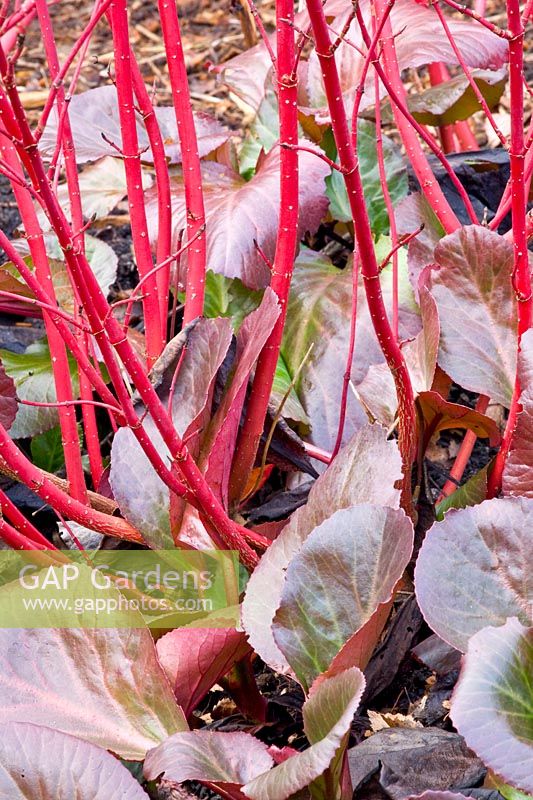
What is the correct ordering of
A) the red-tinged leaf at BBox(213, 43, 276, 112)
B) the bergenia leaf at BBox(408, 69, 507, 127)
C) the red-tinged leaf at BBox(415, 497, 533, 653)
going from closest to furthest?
the red-tinged leaf at BBox(415, 497, 533, 653)
the bergenia leaf at BBox(408, 69, 507, 127)
the red-tinged leaf at BBox(213, 43, 276, 112)

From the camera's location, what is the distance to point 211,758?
73cm

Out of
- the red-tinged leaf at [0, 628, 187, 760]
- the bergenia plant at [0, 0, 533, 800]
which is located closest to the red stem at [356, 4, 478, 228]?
the bergenia plant at [0, 0, 533, 800]

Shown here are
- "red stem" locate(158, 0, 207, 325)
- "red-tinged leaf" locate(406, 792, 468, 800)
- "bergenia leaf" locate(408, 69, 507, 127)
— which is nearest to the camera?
"red-tinged leaf" locate(406, 792, 468, 800)

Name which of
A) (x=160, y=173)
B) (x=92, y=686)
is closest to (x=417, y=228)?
(x=160, y=173)

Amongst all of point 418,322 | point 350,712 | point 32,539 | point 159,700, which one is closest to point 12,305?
point 32,539

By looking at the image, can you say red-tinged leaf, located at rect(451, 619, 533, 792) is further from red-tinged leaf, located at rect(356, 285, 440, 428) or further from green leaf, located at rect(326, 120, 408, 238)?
green leaf, located at rect(326, 120, 408, 238)

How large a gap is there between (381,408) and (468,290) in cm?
17

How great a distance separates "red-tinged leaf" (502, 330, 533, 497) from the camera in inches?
33.4

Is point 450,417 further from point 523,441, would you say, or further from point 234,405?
point 234,405

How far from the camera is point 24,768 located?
0.70 m

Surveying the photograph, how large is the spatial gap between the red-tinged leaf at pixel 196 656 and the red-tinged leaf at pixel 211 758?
0.07 m

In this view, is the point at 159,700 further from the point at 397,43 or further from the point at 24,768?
the point at 397,43

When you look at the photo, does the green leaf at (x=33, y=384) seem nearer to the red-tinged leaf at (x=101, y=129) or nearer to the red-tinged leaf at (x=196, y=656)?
the red-tinged leaf at (x=101, y=129)

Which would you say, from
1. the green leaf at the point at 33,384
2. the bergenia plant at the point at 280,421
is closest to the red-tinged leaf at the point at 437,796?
the bergenia plant at the point at 280,421
